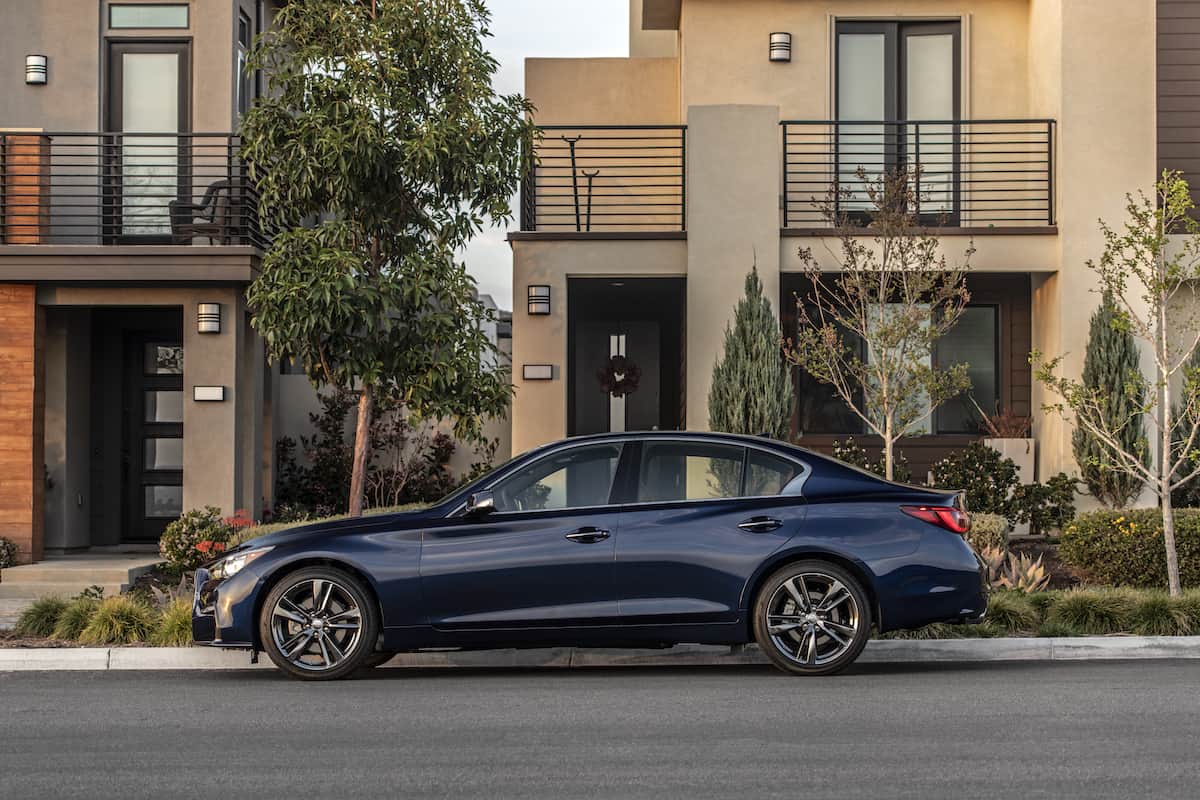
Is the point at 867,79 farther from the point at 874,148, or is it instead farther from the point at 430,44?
the point at 430,44

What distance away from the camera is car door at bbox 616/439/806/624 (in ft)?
29.5

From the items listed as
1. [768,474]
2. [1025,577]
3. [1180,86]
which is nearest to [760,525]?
[768,474]

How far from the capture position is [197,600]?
9336mm

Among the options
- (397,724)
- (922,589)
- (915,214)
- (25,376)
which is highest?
(915,214)

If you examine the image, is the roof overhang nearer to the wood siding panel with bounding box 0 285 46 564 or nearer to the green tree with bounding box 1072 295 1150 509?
the green tree with bounding box 1072 295 1150 509

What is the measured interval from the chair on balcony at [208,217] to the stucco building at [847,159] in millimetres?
3409

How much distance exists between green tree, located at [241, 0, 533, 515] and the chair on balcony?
1711mm

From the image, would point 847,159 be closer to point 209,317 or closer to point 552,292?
point 552,292

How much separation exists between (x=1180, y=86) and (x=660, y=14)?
6.90 meters

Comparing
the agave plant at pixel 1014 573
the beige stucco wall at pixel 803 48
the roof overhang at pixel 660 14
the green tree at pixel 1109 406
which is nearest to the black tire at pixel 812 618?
the agave plant at pixel 1014 573

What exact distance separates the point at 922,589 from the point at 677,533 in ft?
5.23

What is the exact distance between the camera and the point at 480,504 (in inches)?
356

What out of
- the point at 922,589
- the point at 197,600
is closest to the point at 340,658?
the point at 197,600

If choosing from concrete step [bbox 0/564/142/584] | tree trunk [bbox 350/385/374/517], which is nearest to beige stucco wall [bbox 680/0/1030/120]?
tree trunk [bbox 350/385/374/517]
